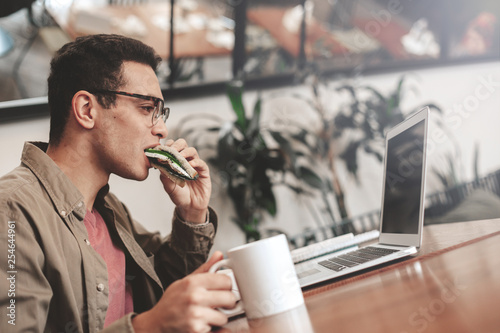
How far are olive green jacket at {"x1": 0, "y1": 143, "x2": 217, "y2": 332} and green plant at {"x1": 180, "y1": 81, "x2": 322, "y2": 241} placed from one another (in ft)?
3.20

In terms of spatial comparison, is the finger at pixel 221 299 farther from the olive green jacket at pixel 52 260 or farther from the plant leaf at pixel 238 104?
the plant leaf at pixel 238 104

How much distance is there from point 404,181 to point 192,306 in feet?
2.69

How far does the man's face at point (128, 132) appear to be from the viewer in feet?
3.93

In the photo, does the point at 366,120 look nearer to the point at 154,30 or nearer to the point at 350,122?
the point at 350,122

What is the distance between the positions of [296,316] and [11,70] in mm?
1682

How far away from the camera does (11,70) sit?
1.79m

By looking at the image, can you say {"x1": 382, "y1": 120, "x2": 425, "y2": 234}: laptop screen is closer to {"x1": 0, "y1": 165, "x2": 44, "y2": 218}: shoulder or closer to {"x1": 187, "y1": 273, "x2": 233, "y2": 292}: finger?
{"x1": 187, "y1": 273, "x2": 233, "y2": 292}: finger

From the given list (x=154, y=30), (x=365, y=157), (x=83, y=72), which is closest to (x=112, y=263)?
(x=83, y=72)

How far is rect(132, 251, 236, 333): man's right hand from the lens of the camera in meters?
0.59

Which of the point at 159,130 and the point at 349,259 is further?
the point at 159,130

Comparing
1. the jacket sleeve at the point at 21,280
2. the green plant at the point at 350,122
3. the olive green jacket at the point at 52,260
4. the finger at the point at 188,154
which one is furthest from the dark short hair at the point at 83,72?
the green plant at the point at 350,122

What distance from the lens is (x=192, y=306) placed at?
23.5 inches

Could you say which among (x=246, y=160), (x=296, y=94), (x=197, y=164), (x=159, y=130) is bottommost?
(x=197, y=164)

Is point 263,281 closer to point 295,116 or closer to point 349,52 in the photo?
point 295,116
